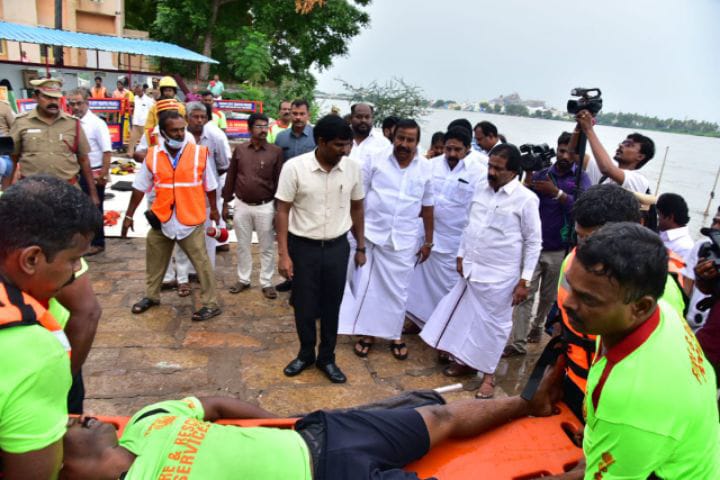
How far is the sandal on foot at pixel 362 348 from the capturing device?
4.10 meters

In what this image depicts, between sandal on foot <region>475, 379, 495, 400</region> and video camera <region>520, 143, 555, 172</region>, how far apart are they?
191 cm

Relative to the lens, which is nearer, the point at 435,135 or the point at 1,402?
the point at 1,402

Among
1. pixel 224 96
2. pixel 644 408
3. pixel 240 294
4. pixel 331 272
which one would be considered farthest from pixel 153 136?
pixel 224 96

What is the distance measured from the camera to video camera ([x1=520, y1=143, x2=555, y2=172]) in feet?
14.3

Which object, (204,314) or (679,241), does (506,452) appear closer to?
(679,241)

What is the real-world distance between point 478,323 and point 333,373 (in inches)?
45.3

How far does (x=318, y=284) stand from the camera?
11.5 feet

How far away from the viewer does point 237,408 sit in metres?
2.44

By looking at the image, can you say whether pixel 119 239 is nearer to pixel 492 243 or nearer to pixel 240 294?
pixel 240 294

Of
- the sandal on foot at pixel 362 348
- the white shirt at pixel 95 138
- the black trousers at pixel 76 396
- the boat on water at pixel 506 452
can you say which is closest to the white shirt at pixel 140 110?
the white shirt at pixel 95 138

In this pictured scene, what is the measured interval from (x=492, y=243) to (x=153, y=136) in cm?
344

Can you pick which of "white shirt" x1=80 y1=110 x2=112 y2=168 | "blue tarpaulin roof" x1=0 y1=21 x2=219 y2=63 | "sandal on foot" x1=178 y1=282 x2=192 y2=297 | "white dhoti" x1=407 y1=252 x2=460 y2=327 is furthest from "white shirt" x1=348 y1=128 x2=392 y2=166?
"blue tarpaulin roof" x1=0 y1=21 x2=219 y2=63

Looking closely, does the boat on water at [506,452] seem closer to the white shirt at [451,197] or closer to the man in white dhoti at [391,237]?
the man in white dhoti at [391,237]

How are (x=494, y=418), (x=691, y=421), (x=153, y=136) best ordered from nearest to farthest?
(x=691, y=421)
(x=494, y=418)
(x=153, y=136)
